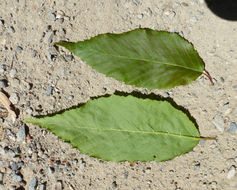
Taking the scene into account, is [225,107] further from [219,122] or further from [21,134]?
[21,134]

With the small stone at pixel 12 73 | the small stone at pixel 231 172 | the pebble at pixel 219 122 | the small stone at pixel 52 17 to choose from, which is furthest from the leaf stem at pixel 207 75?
the small stone at pixel 12 73

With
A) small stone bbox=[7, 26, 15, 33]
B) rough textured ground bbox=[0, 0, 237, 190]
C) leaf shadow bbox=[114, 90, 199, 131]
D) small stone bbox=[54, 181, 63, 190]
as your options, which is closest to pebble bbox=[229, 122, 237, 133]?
rough textured ground bbox=[0, 0, 237, 190]

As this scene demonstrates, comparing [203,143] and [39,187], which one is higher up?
[203,143]

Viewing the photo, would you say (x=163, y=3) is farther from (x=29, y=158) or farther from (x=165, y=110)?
(x=29, y=158)

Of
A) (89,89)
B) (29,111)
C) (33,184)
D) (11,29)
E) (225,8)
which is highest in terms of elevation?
(225,8)

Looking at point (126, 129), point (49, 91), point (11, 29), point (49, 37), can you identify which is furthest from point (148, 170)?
point (11, 29)

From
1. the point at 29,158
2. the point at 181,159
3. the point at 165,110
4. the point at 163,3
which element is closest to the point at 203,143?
the point at 181,159

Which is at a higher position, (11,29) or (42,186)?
(11,29)
